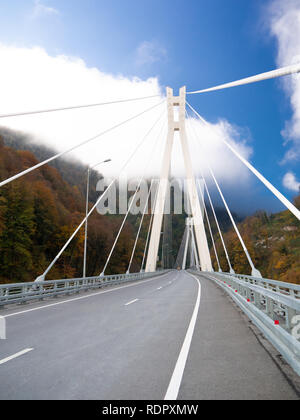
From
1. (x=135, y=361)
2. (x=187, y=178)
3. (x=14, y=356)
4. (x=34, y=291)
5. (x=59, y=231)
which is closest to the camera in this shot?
(x=135, y=361)

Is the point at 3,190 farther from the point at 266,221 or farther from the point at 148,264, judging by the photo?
the point at 266,221

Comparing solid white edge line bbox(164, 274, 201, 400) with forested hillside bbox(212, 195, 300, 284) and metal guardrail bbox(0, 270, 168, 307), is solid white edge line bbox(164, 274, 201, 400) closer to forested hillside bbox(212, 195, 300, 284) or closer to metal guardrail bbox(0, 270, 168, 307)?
metal guardrail bbox(0, 270, 168, 307)

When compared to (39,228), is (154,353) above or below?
below

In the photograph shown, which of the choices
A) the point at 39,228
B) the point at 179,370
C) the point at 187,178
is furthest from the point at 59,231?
the point at 179,370

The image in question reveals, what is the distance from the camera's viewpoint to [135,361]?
5.48 meters

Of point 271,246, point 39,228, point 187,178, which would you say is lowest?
point 271,246

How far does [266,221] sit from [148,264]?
59.7m

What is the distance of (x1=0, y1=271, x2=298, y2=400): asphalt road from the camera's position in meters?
4.12

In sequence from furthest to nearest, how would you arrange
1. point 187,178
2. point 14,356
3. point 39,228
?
1. point 39,228
2. point 187,178
3. point 14,356

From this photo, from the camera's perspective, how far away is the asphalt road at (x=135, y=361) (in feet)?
13.5

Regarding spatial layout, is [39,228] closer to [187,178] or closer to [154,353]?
[187,178]

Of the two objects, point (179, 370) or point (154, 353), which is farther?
point (154, 353)
